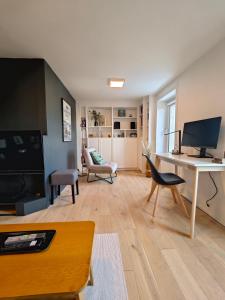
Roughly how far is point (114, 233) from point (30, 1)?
2.29 m

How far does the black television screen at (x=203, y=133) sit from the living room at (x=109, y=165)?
2cm

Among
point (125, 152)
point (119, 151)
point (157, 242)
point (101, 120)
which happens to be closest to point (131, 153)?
point (125, 152)

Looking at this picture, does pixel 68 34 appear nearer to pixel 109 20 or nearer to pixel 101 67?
pixel 109 20

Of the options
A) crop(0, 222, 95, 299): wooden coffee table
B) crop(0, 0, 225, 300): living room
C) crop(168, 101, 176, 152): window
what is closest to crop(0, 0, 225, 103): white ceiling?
crop(0, 0, 225, 300): living room

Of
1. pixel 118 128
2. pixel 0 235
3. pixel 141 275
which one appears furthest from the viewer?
pixel 118 128

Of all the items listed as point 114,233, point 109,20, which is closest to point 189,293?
point 114,233

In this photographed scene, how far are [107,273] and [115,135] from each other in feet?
14.2

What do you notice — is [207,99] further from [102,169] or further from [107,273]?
[102,169]

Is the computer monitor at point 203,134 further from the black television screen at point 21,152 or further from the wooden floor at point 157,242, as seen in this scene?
the black television screen at point 21,152

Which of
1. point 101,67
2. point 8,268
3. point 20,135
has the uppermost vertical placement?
point 101,67

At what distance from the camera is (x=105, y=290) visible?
115 cm

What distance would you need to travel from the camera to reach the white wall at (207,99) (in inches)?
79.8

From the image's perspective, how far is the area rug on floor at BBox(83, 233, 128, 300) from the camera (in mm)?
1119

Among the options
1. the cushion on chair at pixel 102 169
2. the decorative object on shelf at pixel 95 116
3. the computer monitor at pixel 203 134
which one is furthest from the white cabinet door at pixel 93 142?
the computer monitor at pixel 203 134
